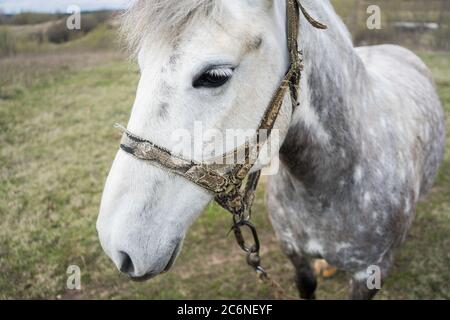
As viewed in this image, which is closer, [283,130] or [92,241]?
[283,130]

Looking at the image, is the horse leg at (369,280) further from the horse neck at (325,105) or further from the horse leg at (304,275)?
the horse neck at (325,105)

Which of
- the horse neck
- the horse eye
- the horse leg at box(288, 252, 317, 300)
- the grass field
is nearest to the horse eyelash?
the horse eye

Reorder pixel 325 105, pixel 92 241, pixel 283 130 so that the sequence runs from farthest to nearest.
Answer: pixel 92 241 → pixel 325 105 → pixel 283 130

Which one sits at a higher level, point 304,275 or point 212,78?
point 212,78

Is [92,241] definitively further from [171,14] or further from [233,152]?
[171,14]

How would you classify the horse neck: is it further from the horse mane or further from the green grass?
the green grass

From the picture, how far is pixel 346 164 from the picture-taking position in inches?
86.8

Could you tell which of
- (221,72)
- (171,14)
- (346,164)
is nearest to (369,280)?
(346,164)

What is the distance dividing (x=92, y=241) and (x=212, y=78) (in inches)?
160

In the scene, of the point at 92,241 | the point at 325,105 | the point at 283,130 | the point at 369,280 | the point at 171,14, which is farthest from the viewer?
the point at 92,241

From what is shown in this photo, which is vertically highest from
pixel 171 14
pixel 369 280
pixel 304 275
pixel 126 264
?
pixel 171 14

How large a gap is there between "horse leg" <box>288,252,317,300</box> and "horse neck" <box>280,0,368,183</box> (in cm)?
109

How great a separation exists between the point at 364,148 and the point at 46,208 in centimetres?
486
